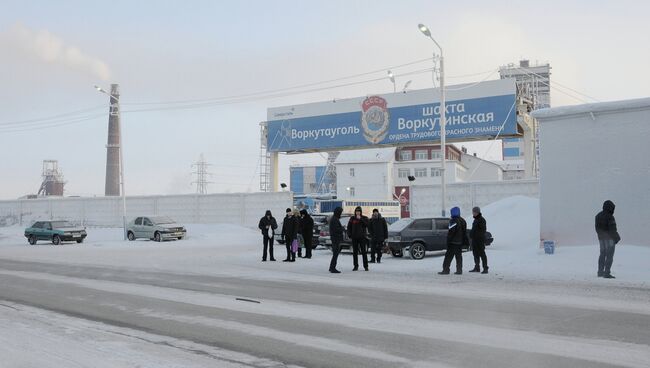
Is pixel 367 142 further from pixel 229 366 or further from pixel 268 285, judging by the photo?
pixel 229 366

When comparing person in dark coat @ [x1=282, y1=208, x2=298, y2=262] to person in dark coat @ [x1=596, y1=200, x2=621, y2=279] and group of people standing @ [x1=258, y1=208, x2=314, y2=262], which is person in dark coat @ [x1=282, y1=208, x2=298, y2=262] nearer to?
group of people standing @ [x1=258, y1=208, x2=314, y2=262]

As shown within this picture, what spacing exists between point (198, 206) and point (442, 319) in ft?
123

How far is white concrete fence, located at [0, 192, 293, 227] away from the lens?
4203cm

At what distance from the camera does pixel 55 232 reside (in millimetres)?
35031

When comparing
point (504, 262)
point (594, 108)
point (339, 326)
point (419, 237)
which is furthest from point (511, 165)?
point (339, 326)

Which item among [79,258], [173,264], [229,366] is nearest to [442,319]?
[229,366]

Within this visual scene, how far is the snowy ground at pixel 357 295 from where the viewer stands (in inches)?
269

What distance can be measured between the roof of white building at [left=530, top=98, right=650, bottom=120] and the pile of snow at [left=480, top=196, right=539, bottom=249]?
470 centimetres

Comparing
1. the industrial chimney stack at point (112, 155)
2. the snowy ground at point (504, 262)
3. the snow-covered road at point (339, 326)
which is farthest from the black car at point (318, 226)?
the industrial chimney stack at point (112, 155)

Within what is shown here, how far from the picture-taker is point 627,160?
17547 millimetres

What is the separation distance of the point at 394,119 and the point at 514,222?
15088 millimetres

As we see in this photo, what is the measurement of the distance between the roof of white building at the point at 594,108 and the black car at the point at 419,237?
4.81 m

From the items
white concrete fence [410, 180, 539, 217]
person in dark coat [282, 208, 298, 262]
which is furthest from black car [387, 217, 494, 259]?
white concrete fence [410, 180, 539, 217]

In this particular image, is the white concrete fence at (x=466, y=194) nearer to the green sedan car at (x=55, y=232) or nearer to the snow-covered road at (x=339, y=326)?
the snow-covered road at (x=339, y=326)
